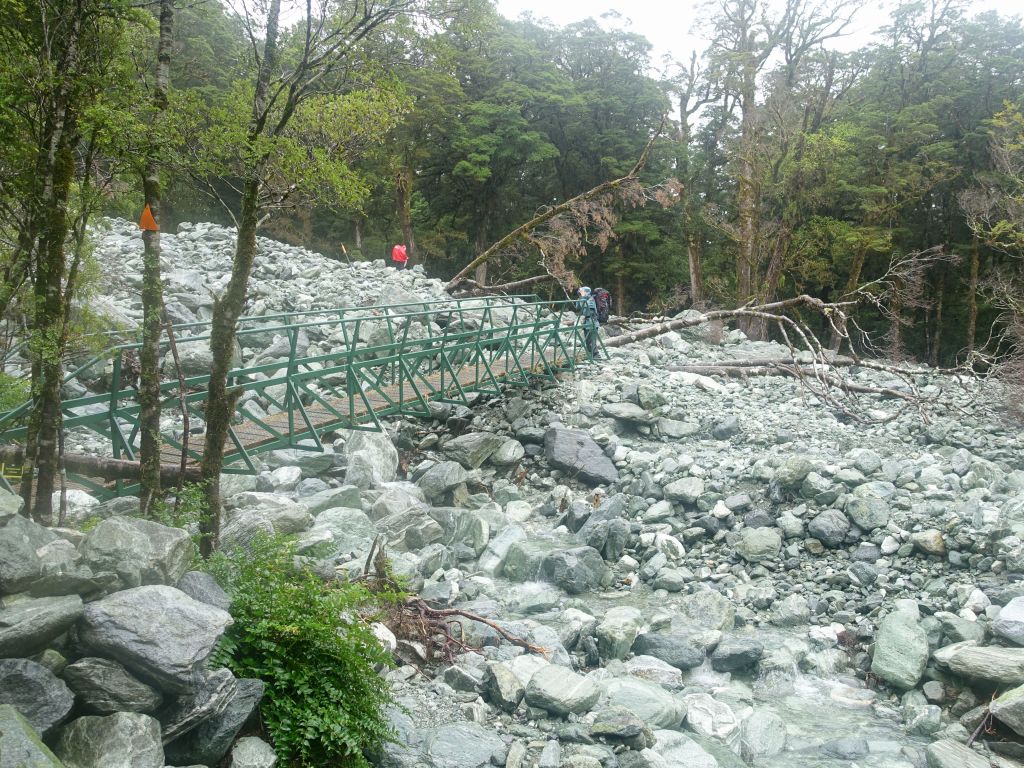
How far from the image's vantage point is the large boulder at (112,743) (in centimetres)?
287

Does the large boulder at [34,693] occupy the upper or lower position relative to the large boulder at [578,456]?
upper

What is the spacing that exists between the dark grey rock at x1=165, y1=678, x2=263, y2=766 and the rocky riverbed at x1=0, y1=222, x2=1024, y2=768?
1 centimetres

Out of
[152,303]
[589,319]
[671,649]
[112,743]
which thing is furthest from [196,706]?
[589,319]

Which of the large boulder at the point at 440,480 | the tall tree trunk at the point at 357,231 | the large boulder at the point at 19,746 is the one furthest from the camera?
the tall tree trunk at the point at 357,231

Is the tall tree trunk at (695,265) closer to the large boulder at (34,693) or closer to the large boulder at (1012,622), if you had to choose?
the large boulder at (1012,622)

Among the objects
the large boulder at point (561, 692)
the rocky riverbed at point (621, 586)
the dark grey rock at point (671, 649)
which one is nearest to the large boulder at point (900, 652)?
the rocky riverbed at point (621, 586)

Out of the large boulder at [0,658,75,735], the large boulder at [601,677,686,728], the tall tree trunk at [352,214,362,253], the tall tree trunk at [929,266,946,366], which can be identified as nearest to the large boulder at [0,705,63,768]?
the large boulder at [0,658,75,735]

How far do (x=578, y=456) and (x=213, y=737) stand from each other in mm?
7185

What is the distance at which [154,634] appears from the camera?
10.3 feet

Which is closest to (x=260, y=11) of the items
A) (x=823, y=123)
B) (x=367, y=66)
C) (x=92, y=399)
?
(x=367, y=66)

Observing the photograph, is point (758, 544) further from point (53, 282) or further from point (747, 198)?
point (747, 198)

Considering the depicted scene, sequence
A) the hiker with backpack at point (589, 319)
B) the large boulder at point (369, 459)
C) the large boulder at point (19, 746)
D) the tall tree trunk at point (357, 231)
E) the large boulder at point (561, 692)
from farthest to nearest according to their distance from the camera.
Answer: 1. the tall tree trunk at point (357, 231)
2. the hiker with backpack at point (589, 319)
3. the large boulder at point (369, 459)
4. the large boulder at point (561, 692)
5. the large boulder at point (19, 746)

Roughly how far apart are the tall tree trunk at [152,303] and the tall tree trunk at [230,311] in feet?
1.21

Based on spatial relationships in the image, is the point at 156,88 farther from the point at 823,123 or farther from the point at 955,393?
the point at 823,123
